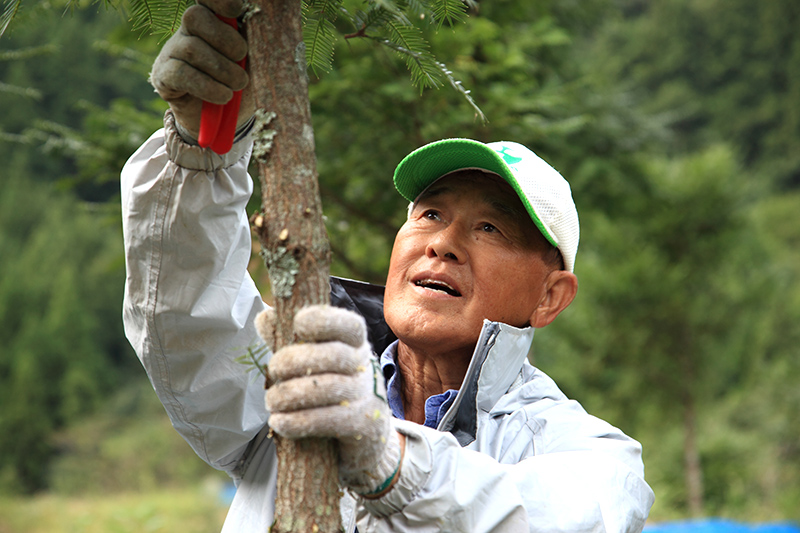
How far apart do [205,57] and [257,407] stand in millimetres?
904

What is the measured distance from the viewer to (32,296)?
85.5ft

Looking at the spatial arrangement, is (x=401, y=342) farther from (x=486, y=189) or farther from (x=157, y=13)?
(x=157, y=13)

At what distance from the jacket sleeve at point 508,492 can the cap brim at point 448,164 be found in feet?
2.17

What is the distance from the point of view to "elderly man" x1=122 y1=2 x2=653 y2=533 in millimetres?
1168

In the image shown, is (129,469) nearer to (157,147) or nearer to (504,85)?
(504,85)

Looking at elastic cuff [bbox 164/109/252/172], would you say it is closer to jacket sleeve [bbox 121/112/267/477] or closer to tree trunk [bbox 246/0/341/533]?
jacket sleeve [bbox 121/112/267/477]

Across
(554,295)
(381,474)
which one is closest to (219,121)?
(381,474)

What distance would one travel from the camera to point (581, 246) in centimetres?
812

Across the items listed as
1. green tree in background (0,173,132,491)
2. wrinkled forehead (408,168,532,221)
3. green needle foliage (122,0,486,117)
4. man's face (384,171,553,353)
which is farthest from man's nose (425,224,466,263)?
green tree in background (0,173,132,491)

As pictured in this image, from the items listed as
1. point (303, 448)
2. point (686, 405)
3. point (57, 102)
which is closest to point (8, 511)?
point (686, 405)

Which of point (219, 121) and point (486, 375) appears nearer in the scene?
point (219, 121)

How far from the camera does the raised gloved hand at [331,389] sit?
106 cm

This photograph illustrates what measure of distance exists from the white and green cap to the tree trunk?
72 cm

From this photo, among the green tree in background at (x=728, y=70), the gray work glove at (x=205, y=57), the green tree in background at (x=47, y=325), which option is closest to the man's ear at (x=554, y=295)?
the gray work glove at (x=205, y=57)
